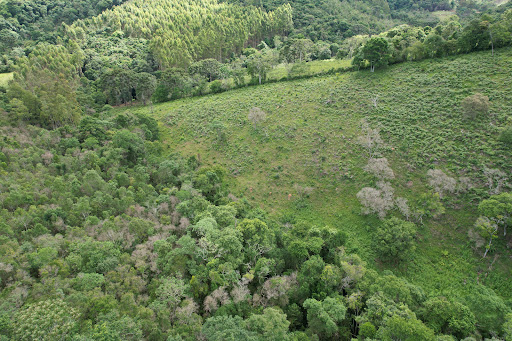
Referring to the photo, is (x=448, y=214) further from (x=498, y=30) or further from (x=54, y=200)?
(x=54, y=200)

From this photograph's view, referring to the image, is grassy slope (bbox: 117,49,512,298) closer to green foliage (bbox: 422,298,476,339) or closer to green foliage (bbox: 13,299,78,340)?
green foliage (bbox: 422,298,476,339)

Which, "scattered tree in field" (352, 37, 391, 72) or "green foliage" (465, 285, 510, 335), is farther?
"scattered tree in field" (352, 37, 391, 72)

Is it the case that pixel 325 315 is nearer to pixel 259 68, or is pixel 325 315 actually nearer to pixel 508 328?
pixel 508 328

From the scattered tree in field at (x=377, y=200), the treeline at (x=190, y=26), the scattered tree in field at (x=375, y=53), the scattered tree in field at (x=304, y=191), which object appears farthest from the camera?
the treeline at (x=190, y=26)

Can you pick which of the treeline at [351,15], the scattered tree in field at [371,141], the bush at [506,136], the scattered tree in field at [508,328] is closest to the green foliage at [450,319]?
the scattered tree in field at [508,328]

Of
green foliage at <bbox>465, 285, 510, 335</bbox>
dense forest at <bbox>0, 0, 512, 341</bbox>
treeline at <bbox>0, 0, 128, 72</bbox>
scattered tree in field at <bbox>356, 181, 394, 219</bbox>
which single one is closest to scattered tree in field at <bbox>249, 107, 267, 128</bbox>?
dense forest at <bbox>0, 0, 512, 341</bbox>

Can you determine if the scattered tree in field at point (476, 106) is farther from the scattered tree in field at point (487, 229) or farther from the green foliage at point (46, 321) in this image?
the green foliage at point (46, 321)

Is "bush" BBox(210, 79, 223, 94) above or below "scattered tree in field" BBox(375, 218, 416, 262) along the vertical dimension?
above
